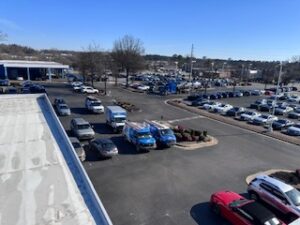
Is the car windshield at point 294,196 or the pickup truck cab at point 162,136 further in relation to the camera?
the pickup truck cab at point 162,136

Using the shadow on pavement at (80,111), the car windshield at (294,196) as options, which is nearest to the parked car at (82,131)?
the shadow on pavement at (80,111)

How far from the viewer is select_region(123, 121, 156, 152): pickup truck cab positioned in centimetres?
2238

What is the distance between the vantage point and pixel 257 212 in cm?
1202

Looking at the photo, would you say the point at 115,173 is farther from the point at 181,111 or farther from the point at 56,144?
the point at 181,111

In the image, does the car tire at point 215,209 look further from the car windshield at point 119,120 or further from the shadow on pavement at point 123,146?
the car windshield at point 119,120

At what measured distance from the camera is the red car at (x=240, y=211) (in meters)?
11.8

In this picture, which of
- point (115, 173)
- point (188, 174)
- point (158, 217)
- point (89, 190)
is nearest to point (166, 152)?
point (188, 174)

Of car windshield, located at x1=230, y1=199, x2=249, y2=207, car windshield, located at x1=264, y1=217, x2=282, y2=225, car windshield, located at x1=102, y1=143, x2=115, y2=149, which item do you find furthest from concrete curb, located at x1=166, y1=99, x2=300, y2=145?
car windshield, located at x1=102, y1=143, x2=115, y2=149

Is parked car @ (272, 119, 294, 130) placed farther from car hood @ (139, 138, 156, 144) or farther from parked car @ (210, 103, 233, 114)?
car hood @ (139, 138, 156, 144)

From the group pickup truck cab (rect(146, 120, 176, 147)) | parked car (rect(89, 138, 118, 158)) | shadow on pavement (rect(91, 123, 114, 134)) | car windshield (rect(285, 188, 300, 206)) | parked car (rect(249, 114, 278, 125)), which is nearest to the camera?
car windshield (rect(285, 188, 300, 206))

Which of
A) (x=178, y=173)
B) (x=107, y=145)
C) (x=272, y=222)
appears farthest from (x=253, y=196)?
(x=107, y=145)

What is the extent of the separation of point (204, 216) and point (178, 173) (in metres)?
5.22

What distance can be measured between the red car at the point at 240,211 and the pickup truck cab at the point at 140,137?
914 centimetres

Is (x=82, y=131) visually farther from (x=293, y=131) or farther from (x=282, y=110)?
(x=282, y=110)
